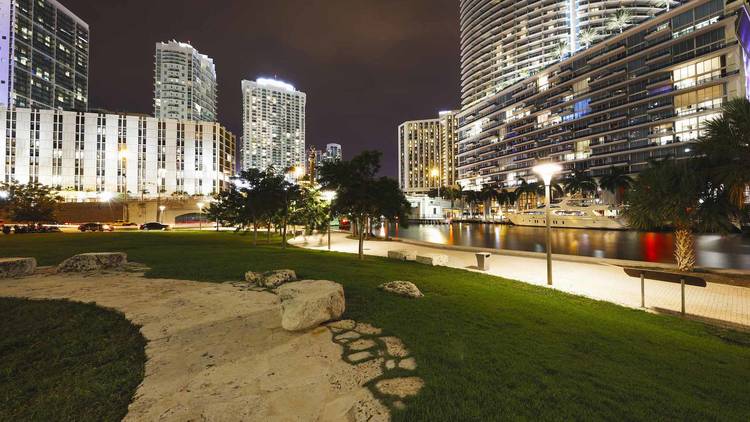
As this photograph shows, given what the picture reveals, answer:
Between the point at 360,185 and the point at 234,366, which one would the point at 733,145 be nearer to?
the point at 360,185

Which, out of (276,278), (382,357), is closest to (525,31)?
(276,278)

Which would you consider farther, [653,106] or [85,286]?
[653,106]

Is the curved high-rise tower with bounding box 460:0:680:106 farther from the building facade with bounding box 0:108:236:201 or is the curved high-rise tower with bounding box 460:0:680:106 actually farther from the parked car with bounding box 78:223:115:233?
the parked car with bounding box 78:223:115:233

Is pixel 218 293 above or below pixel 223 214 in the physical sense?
below

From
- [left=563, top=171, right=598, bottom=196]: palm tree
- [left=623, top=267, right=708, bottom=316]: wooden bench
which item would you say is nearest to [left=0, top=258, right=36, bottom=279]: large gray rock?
[left=623, top=267, right=708, bottom=316]: wooden bench

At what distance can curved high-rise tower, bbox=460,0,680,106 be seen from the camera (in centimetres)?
12119

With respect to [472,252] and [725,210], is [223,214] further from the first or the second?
[725,210]

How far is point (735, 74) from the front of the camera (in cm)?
6669

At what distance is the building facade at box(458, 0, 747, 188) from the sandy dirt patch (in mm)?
66031

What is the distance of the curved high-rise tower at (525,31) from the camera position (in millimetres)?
121188

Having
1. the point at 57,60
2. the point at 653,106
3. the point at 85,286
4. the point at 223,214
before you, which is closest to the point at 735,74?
the point at 653,106

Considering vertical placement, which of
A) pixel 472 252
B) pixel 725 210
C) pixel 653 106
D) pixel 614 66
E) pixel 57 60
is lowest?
pixel 472 252

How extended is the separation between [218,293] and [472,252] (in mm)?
20533

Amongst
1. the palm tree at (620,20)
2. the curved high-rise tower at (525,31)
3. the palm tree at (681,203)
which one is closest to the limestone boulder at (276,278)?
the palm tree at (681,203)
